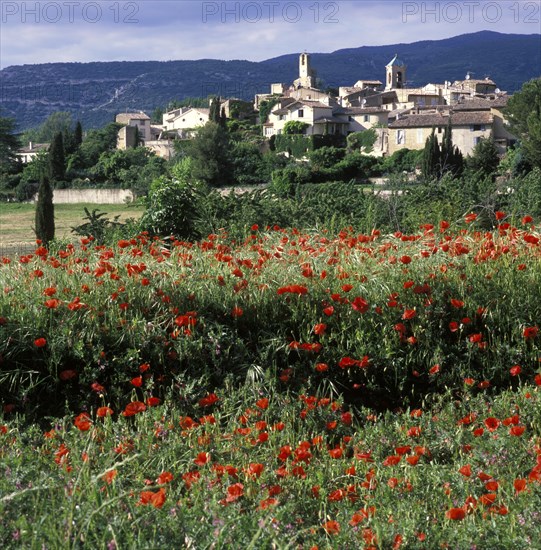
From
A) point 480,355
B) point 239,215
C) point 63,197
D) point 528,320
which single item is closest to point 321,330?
point 480,355

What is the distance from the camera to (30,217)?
154 feet

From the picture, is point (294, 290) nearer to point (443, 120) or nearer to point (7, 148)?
point (443, 120)

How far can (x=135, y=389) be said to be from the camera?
477 centimetres

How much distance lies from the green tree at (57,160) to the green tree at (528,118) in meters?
32.5

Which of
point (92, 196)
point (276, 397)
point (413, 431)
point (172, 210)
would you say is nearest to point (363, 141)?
point (92, 196)

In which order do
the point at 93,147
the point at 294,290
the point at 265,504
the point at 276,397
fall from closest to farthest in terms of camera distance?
1. the point at 265,504
2. the point at 276,397
3. the point at 294,290
4. the point at 93,147

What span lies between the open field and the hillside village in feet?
77.3

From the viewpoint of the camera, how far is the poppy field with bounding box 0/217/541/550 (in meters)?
2.63

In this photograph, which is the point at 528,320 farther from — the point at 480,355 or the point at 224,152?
the point at 224,152

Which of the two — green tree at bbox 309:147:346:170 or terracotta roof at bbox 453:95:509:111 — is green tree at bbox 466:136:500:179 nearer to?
terracotta roof at bbox 453:95:509:111

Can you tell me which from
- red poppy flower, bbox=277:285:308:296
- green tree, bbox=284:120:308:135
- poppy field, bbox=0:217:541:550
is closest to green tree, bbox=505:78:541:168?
green tree, bbox=284:120:308:135

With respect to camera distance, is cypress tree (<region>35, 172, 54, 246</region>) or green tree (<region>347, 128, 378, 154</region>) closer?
cypress tree (<region>35, 172, 54, 246</region>)

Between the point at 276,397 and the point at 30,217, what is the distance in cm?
4495

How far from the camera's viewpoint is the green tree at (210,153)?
47594mm
